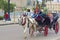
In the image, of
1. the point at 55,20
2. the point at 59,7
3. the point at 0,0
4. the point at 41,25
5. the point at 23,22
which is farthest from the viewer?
the point at 59,7

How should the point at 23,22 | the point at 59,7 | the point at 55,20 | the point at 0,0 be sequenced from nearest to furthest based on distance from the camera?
the point at 23,22 → the point at 55,20 → the point at 0,0 → the point at 59,7

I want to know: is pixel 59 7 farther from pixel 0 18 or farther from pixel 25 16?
pixel 25 16

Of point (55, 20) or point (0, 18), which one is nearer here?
point (55, 20)

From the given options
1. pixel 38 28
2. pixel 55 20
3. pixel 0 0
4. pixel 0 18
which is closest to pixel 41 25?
pixel 38 28

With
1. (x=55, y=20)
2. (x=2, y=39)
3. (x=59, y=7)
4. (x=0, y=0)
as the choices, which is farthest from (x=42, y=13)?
(x=59, y=7)

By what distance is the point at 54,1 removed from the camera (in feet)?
339

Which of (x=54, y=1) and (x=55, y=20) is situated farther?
(x=54, y=1)

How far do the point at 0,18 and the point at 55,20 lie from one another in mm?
28441

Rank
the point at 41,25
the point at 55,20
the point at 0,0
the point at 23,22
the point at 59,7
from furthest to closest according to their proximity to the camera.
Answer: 1. the point at 59,7
2. the point at 0,0
3. the point at 55,20
4. the point at 41,25
5. the point at 23,22

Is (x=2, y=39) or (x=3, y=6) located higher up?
(x=2, y=39)

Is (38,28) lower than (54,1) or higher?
higher

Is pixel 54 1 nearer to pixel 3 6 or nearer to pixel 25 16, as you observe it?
pixel 3 6

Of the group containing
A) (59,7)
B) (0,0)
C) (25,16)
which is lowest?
(59,7)

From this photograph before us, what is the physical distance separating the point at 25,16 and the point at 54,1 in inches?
3563
